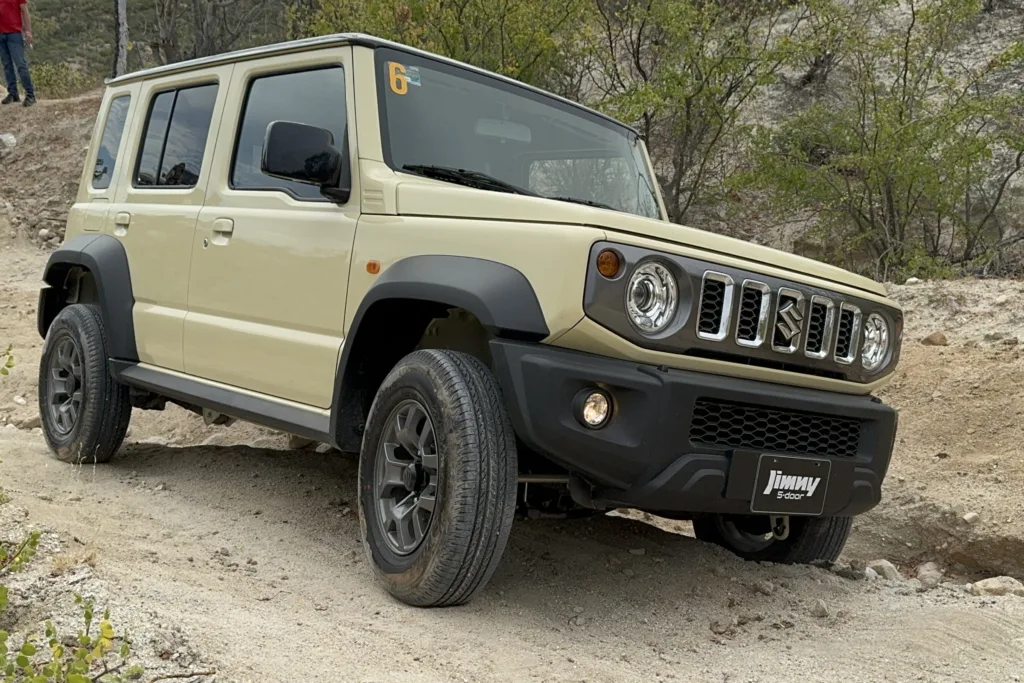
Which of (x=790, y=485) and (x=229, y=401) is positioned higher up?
(x=790, y=485)

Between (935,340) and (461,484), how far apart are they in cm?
566

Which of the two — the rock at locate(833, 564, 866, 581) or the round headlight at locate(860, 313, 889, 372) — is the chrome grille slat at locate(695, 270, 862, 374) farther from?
the rock at locate(833, 564, 866, 581)

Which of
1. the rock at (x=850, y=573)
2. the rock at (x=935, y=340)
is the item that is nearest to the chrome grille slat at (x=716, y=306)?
the rock at (x=850, y=573)

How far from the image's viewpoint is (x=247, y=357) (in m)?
4.03

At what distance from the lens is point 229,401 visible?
411 cm

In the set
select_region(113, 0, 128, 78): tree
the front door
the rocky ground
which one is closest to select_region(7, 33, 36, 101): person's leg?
select_region(113, 0, 128, 78): tree

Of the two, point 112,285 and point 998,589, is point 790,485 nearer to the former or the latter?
point 998,589

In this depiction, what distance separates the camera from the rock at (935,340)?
747 centimetres

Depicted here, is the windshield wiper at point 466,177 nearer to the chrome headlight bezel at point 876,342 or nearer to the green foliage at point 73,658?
the chrome headlight bezel at point 876,342

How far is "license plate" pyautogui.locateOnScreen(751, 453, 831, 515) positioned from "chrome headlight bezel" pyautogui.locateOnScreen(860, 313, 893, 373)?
465 millimetres

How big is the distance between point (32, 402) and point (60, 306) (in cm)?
254

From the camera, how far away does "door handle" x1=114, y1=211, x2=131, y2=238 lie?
4930 mm

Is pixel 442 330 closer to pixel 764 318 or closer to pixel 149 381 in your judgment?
pixel 764 318

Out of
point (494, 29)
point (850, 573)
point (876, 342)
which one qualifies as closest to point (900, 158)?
point (494, 29)
